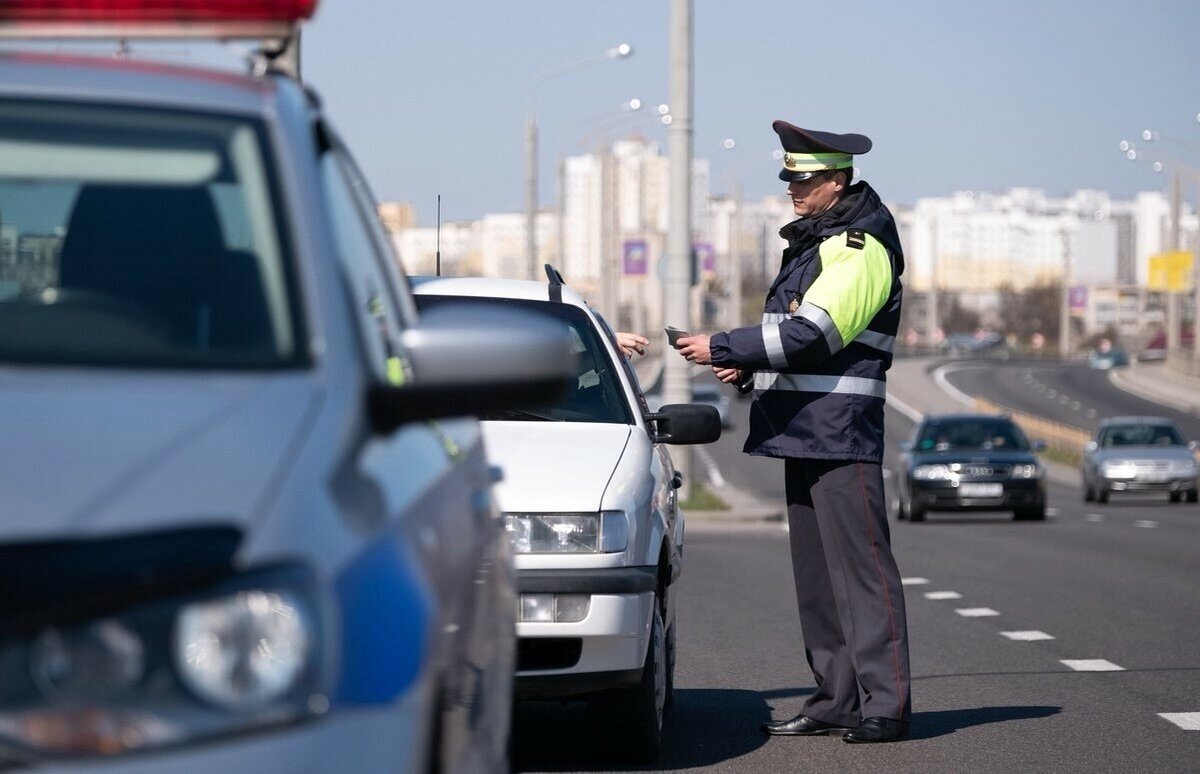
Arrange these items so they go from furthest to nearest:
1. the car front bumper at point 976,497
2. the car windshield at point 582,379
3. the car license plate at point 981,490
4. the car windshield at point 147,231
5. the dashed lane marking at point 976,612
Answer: the car license plate at point 981,490
the car front bumper at point 976,497
the dashed lane marking at point 976,612
the car windshield at point 582,379
the car windshield at point 147,231

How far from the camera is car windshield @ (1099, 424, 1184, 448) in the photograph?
35.5m

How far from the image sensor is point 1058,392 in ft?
295

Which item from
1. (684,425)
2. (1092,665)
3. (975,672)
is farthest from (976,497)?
(684,425)

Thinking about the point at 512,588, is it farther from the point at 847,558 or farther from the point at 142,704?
the point at 847,558

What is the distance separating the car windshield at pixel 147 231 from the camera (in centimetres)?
295

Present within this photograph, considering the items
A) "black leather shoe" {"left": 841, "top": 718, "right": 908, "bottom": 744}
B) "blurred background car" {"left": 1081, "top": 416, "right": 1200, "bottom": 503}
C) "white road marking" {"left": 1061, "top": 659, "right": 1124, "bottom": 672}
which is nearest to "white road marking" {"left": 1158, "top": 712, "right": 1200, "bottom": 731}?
"black leather shoe" {"left": 841, "top": 718, "right": 908, "bottom": 744}

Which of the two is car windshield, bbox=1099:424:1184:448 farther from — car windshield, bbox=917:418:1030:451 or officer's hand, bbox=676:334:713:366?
officer's hand, bbox=676:334:713:366

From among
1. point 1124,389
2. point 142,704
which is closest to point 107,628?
point 142,704

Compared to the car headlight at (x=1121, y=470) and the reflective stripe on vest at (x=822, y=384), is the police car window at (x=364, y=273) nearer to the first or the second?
the reflective stripe on vest at (x=822, y=384)

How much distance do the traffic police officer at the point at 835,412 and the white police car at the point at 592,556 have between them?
0.49m

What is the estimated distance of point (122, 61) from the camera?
345 cm

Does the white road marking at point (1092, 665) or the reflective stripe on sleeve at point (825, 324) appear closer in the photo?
the reflective stripe on sleeve at point (825, 324)

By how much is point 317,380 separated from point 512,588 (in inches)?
63.0

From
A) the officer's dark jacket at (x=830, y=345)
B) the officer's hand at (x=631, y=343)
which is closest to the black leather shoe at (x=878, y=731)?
the officer's dark jacket at (x=830, y=345)
